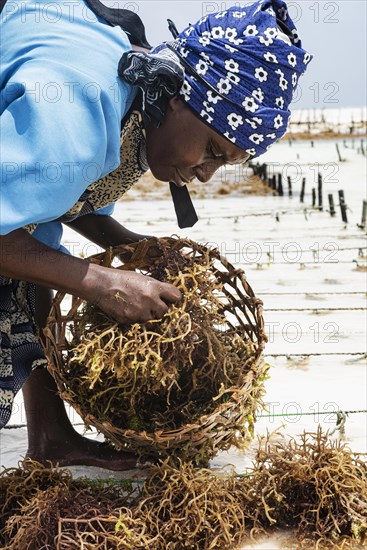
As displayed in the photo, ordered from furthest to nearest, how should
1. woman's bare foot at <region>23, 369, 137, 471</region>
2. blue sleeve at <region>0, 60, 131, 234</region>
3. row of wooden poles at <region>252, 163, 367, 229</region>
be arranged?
row of wooden poles at <region>252, 163, 367, 229</region>, woman's bare foot at <region>23, 369, 137, 471</region>, blue sleeve at <region>0, 60, 131, 234</region>

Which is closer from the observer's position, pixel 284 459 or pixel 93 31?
pixel 93 31

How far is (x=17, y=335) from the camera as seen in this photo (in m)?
2.39

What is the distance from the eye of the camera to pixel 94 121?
6.10 ft

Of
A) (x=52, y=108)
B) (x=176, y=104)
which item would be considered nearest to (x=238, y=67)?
(x=176, y=104)

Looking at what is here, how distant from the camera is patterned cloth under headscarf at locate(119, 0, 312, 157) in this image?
2076 mm

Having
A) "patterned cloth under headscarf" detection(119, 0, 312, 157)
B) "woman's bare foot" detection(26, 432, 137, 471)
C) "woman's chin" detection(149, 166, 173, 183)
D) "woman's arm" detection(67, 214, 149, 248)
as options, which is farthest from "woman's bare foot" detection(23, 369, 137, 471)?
"patterned cloth under headscarf" detection(119, 0, 312, 157)

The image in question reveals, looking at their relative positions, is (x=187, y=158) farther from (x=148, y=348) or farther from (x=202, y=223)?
(x=202, y=223)

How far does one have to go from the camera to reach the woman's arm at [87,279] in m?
1.91

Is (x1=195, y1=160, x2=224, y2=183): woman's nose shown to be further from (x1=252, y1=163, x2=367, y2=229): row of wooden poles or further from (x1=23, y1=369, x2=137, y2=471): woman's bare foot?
(x1=252, y1=163, x2=367, y2=229): row of wooden poles

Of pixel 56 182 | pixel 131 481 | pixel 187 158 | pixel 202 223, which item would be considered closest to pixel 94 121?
pixel 56 182

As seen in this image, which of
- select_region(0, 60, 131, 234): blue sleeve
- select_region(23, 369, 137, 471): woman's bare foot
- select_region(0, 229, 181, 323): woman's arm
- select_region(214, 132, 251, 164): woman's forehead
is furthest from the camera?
select_region(23, 369, 137, 471): woman's bare foot

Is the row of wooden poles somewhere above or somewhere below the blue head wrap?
below

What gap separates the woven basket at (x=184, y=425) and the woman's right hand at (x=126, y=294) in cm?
20

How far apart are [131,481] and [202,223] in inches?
233
